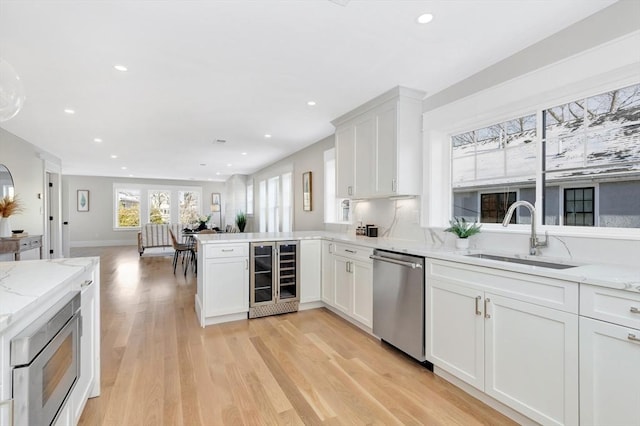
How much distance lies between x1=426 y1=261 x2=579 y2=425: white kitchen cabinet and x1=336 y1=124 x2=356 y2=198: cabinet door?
65.2 inches

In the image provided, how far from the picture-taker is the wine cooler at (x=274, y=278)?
354 centimetres

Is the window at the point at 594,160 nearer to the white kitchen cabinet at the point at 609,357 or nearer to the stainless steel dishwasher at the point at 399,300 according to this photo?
the white kitchen cabinet at the point at 609,357

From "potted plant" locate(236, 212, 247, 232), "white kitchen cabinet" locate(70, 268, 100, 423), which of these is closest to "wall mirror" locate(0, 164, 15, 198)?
"white kitchen cabinet" locate(70, 268, 100, 423)

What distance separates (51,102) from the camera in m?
3.43

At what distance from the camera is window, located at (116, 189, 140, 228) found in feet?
36.0

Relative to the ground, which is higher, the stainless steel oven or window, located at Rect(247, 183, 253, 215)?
window, located at Rect(247, 183, 253, 215)

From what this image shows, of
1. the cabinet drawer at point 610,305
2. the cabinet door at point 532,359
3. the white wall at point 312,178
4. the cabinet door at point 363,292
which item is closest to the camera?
the cabinet drawer at point 610,305

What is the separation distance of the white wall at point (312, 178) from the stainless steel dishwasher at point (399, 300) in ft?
8.04

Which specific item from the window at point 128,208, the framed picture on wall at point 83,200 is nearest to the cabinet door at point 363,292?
the window at point 128,208

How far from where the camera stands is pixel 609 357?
1.39 meters

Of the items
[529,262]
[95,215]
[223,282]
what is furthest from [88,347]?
[95,215]

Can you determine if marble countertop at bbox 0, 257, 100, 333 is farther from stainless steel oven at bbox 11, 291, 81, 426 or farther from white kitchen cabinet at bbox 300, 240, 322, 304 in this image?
white kitchen cabinet at bbox 300, 240, 322, 304

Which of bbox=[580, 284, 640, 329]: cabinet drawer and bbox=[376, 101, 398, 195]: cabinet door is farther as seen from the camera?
bbox=[376, 101, 398, 195]: cabinet door

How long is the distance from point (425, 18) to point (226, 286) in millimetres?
3007
